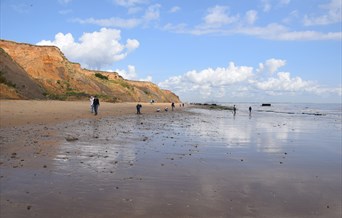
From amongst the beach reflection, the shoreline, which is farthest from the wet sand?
the shoreline

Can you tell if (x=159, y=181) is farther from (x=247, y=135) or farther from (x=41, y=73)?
(x=41, y=73)

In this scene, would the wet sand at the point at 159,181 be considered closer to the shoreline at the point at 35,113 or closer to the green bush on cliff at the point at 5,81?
the shoreline at the point at 35,113

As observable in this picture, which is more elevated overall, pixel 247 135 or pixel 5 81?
pixel 5 81

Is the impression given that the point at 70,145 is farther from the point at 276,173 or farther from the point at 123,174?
the point at 276,173

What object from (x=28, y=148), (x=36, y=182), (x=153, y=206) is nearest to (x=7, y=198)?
(x=36, y=182)

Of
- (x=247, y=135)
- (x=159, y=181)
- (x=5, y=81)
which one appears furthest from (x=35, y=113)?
(x=5, y=81)

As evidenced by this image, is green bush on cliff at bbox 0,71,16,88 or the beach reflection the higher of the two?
green bush on cliff at bbox 0,71,16,88

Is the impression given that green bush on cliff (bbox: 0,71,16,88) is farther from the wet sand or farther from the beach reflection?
the wet sand

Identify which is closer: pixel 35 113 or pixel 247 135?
pixel 247 135

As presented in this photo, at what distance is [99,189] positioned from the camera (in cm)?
729

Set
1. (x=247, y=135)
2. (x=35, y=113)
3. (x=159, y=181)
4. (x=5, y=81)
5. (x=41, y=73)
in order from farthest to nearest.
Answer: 1. (x=41, y=73)
2. (x=5, y=81)
3. (x=35, y=113)
4. (x=247, y=135)
5. (x=159, y=181)

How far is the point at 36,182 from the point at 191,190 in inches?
144

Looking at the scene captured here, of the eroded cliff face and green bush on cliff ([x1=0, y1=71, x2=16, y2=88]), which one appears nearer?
green bush on cliff ([x1=0, y1=71, x2=16, y2=88])

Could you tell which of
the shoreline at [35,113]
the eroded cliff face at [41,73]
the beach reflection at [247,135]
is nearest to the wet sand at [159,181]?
the beach reflection at [247,135]
